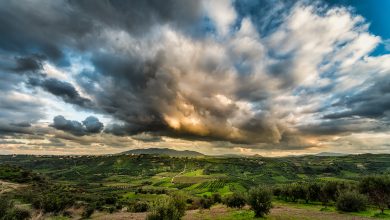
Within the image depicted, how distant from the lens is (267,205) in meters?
67.4

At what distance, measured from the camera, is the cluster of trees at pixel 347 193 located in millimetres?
73312

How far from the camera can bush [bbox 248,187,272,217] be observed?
67.2 meters

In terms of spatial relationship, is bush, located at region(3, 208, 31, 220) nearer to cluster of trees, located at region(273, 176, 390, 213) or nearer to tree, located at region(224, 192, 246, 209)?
tree, located at region(224, 192, 246, 209)

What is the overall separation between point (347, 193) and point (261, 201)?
2732cm

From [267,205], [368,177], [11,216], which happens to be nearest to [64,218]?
[11,216]

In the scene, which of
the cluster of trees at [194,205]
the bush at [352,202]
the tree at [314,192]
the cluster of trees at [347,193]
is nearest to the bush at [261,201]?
the cluster of trees at [194,205]

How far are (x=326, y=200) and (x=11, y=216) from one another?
318 ft

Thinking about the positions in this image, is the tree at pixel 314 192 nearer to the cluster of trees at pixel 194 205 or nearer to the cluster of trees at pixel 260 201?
the cluster of trees at pixel 194 205

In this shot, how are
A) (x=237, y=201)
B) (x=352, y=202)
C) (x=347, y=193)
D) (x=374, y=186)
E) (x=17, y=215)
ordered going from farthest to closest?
(x=237, y=201) < (x=374, y=186) < (x=347, y=193) < (x=352, y=202) < (x=17, y=215)

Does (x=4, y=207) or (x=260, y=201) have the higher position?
(x=4, y=207)

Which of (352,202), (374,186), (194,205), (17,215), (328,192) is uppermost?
(374,186)

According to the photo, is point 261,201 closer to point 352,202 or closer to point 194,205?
point 352,202

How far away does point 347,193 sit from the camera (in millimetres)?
75125

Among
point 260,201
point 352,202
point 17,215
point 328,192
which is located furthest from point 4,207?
point 328,192
